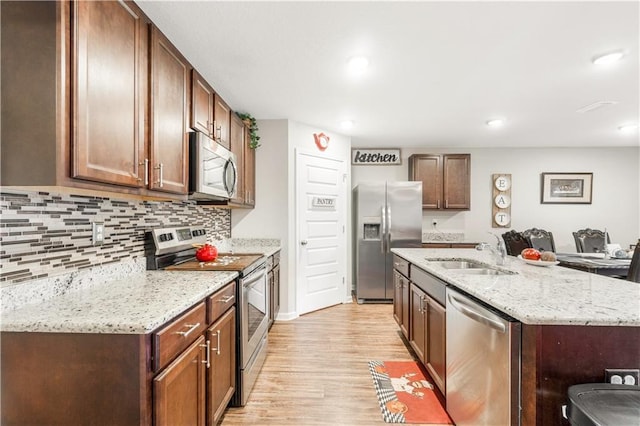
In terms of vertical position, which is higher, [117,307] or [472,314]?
[117,307]

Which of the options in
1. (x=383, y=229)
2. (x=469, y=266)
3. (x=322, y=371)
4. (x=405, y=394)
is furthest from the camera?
(x=383, y=229)

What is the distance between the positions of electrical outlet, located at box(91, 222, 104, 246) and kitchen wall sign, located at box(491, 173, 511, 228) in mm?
5495

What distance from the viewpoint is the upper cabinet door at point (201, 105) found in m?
2.07

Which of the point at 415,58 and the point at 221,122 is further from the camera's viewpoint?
the point at 221,122

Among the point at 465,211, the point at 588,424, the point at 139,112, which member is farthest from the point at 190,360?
the point at 465,211

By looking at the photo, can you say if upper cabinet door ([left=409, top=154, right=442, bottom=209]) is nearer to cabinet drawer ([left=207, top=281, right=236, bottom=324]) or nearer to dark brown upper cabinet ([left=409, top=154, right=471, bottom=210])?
dark brown upper cabinet ([left=409, top=154, right=471, bottom=210])

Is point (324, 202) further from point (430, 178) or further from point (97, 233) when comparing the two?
point (97, 233)

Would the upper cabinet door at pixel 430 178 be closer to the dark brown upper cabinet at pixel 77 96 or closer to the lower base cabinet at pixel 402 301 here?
the lower base cabinet at pixel 402 301

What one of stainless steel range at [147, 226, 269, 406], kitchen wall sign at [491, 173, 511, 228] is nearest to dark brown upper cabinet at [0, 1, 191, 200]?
stainless steel range at [147, 226, 269, 406]

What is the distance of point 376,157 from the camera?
5133mm

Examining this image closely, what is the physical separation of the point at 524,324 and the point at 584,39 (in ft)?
6.53

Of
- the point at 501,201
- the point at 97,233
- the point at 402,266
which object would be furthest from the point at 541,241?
the point at 97,233

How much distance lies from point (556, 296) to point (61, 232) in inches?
91.6

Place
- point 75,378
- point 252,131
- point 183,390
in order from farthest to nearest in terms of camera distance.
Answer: point 252,131 → point 183,390 → point 75,378
